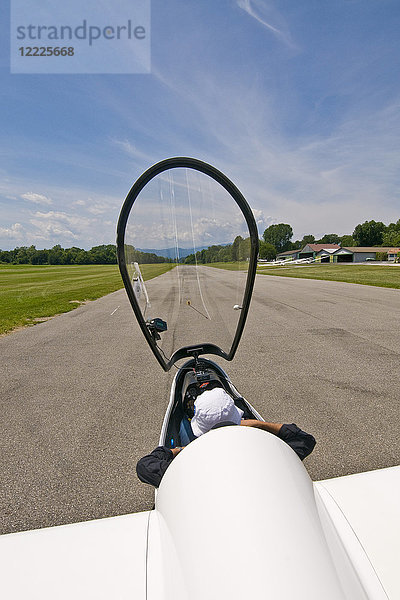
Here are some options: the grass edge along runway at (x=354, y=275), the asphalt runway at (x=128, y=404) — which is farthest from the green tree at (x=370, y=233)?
the asphalt runway at (x=128, y=404)

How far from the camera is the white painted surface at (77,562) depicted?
98 cm

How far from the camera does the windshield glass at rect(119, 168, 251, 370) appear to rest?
2.47 meters

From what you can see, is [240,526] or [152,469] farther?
[152,469]

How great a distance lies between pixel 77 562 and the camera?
3.55 feet

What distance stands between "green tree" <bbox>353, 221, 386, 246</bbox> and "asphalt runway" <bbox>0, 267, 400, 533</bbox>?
99.1 meters

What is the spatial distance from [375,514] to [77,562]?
3.67ft

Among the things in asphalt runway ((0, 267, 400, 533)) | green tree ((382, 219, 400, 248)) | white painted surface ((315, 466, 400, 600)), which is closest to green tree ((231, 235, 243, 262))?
asphalt runway ((0, 267, 400, 533))

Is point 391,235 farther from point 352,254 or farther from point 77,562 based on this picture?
point 77,562

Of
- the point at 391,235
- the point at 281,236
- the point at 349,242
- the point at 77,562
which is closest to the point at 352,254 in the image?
the point at 391,235

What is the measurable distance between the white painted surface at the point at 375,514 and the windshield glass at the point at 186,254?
162 cm

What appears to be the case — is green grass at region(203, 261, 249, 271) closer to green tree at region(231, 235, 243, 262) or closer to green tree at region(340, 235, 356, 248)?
green tree at region(231, 235, 243, 262)

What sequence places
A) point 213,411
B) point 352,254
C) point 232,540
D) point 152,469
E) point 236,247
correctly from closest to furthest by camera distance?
1. point 232,540
2. point 152,469
3. point 213,411
4. point 236,247
5. point 352,254

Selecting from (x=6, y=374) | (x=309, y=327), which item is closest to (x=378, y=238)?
(x=309, y=327)

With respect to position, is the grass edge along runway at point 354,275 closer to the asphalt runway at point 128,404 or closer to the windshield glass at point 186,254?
the windshield glass at point 186,254
